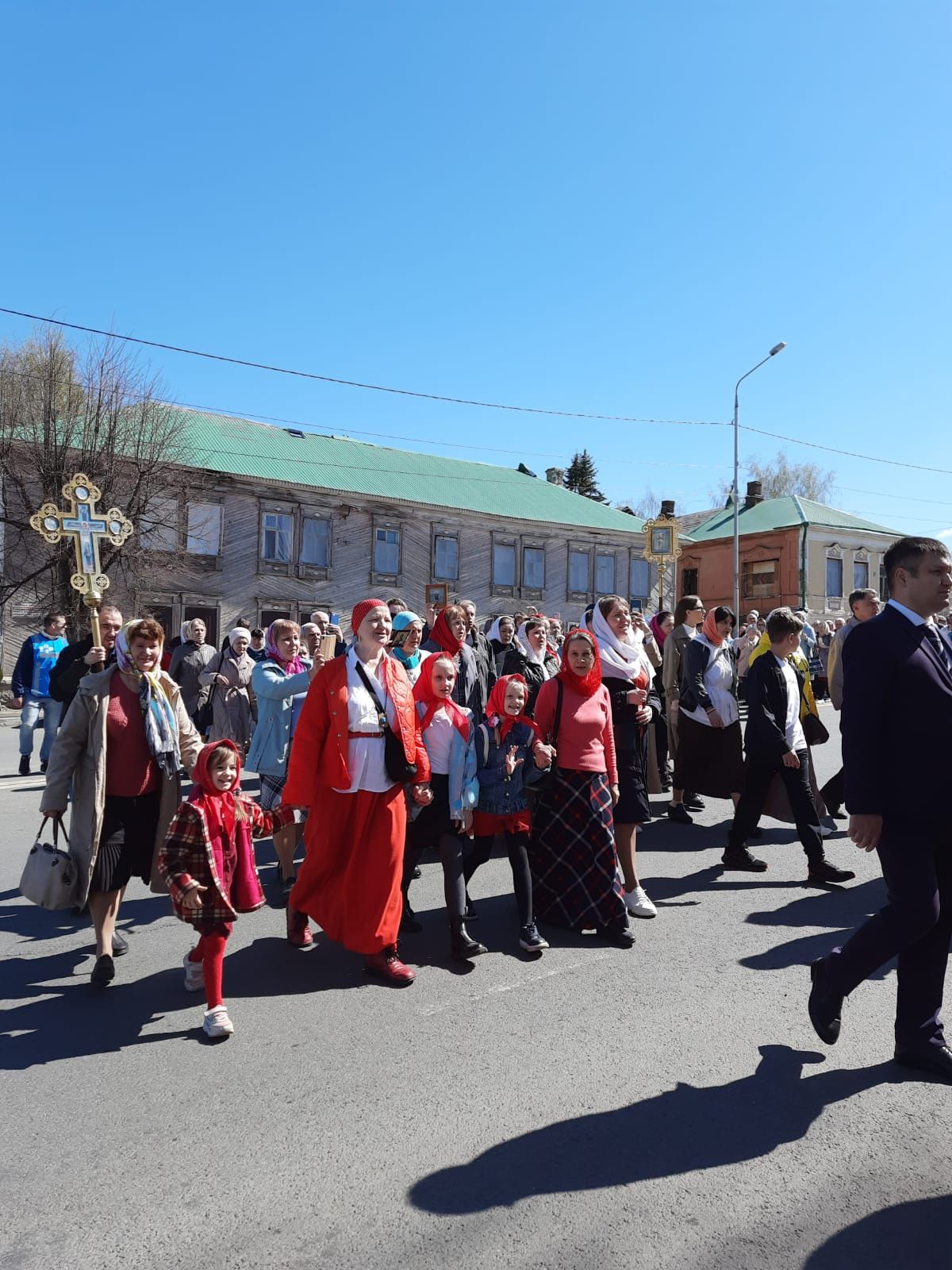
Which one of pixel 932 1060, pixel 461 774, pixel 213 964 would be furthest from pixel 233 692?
pixel 932 1060

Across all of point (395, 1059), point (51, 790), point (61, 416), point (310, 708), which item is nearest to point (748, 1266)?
point (395, 1059)

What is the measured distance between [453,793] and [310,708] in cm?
99

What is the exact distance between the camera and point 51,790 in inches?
180

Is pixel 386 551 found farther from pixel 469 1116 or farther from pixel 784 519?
pixel 469 1116

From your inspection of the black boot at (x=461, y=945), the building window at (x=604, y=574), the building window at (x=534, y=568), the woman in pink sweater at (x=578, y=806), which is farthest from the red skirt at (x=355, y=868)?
the building window at (x=604, y=574)

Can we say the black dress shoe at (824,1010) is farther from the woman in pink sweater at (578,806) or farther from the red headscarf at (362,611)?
the red headscarf at (362,611)

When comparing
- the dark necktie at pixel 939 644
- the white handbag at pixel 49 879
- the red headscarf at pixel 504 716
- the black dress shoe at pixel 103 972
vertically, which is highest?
the dark necktie at pixel 939 644

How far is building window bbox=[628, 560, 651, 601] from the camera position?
39969 millimetres

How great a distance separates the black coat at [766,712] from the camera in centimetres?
656

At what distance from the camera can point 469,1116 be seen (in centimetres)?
321

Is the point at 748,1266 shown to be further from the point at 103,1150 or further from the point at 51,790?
the point at 51,790

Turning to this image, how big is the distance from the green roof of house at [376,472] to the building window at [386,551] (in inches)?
52.8

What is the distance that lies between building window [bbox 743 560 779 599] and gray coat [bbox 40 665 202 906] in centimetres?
4263

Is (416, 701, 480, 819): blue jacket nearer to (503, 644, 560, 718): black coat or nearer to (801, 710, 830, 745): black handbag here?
(503, 644, 560, 718): black coat
